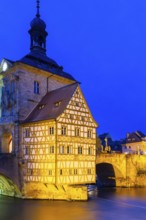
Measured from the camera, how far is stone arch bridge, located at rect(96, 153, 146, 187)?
39.4 meters

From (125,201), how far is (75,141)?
6700 millimetres

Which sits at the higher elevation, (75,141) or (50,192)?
(75,141)

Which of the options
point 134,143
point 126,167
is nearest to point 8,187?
point 126,167

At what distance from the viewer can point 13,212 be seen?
20734 mm

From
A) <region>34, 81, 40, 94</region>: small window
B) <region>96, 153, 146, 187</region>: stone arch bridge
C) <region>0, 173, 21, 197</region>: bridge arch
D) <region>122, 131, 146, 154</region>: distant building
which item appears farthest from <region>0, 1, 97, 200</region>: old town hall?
<region>122, 131, 146, 154</region>: distant building

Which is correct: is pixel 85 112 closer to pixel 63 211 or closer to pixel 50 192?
pixel 50 192

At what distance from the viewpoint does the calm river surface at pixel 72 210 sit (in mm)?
19531

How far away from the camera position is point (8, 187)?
91.5 ft

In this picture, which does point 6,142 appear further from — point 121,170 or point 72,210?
point 121,170

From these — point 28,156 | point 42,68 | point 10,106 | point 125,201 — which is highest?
point 42,68

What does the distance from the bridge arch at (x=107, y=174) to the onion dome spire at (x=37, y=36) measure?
17217 mm

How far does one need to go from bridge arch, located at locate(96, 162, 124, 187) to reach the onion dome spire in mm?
17217

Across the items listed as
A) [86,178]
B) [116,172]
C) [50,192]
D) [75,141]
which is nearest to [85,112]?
[75,141]

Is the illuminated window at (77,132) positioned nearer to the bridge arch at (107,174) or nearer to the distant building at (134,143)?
the bridge arch at (107,174)
